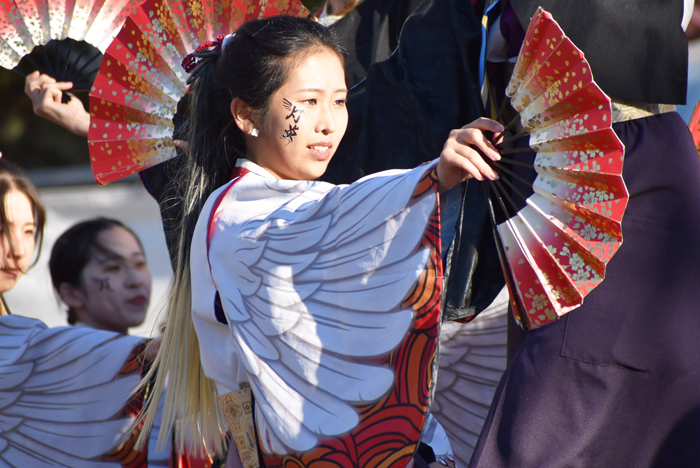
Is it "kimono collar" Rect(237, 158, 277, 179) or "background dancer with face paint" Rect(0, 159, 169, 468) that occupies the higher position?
"kimono collar" Rect(237, 158, 277, 179)

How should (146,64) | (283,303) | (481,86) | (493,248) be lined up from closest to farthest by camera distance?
(283,303) → (481,86) → (493,248) → (146,64)

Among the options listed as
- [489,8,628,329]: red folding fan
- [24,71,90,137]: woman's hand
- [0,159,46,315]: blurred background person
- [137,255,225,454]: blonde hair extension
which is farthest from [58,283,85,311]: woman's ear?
[489,8,628,329]: red folding fan

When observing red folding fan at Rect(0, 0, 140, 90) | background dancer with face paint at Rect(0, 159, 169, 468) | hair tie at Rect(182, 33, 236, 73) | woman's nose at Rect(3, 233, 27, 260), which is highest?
red folding fan at Rect(0, 0, 140, 90)

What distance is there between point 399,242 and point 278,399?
0.39 metres

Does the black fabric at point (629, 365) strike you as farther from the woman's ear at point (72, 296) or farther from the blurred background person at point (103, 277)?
the woman's ear at point (72, 296)

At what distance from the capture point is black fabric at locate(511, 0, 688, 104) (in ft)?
4.93

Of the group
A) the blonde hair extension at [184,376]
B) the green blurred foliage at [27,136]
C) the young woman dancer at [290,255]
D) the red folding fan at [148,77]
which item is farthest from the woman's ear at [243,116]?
the green blurred foliage at [27,136]

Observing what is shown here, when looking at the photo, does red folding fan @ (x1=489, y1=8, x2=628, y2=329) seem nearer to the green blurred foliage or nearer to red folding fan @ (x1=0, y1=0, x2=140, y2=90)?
red folding fan @ (x1=0, y1=0, x2=140, y2=90)

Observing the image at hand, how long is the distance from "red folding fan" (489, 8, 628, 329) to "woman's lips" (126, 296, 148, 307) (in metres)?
1.91

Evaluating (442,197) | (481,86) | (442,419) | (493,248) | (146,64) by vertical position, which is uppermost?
(146,64)

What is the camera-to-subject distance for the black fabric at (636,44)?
1.50 meters

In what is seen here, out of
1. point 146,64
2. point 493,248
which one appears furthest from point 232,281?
point 146,64

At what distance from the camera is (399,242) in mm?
1257

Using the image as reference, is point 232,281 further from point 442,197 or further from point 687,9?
point 687,9
